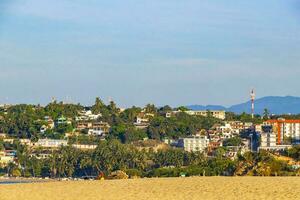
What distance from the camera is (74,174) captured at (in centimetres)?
9675

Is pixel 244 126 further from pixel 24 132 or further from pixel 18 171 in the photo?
pixel 18 171

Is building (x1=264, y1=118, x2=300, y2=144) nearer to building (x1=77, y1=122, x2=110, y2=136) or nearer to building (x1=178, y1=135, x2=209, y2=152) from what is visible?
building (x1=178, y1=135, x2=209, y2=152)

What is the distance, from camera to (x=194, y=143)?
12088 centimetres

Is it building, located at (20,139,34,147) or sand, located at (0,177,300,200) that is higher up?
building, located at (20,139,34,147)

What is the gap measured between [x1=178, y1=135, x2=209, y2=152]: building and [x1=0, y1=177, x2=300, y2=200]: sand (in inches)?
3293

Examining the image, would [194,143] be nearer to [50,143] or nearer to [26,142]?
[50,143]

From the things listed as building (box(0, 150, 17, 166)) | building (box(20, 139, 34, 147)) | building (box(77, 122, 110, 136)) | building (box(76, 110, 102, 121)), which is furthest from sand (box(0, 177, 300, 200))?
building (box(76, 110, 102, 121))

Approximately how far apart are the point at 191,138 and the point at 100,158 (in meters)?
30.3

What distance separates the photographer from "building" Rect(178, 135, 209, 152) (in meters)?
118

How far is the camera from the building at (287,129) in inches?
5108

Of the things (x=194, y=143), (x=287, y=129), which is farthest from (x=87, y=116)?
(x=287, y=129)

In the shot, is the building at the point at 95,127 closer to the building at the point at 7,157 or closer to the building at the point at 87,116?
the building at the point at 87,116

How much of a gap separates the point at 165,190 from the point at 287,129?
103240mm

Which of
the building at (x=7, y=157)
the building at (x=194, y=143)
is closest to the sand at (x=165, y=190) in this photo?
the building at (x=7, y=157)
